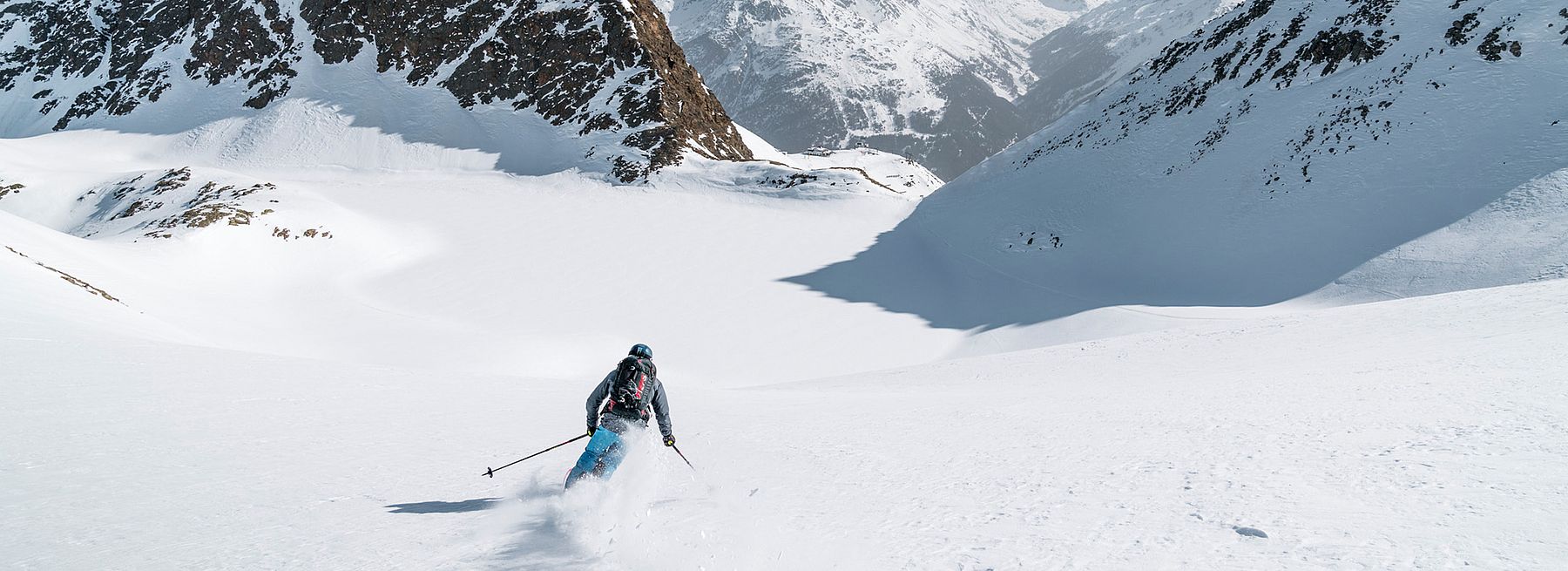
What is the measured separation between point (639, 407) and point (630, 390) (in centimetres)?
20

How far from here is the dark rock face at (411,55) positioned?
204 feet

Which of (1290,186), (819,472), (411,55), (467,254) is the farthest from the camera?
(411,55)

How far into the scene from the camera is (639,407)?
729 cm

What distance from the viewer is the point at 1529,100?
24.8 metres

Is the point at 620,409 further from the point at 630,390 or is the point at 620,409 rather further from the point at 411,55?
the point at 411,55

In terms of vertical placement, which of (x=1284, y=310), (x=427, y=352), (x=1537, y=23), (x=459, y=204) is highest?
(x=1537, y=23)

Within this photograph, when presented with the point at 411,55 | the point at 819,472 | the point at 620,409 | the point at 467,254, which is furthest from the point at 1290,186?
the point at 411,55

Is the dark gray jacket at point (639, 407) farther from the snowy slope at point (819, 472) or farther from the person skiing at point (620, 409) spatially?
the snowy slope at point (819, 472)

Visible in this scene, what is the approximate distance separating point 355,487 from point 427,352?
15980 millimetres

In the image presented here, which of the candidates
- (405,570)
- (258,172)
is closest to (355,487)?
(405,570)

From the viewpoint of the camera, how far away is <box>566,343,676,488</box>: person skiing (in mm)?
6840

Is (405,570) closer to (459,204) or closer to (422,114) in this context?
(459,204)

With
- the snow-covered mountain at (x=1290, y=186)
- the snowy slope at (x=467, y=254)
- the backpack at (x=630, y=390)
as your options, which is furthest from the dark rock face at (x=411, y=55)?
the backpack at (x=630, y=390)

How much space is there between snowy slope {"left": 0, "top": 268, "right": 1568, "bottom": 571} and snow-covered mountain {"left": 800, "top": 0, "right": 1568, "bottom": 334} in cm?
1176
